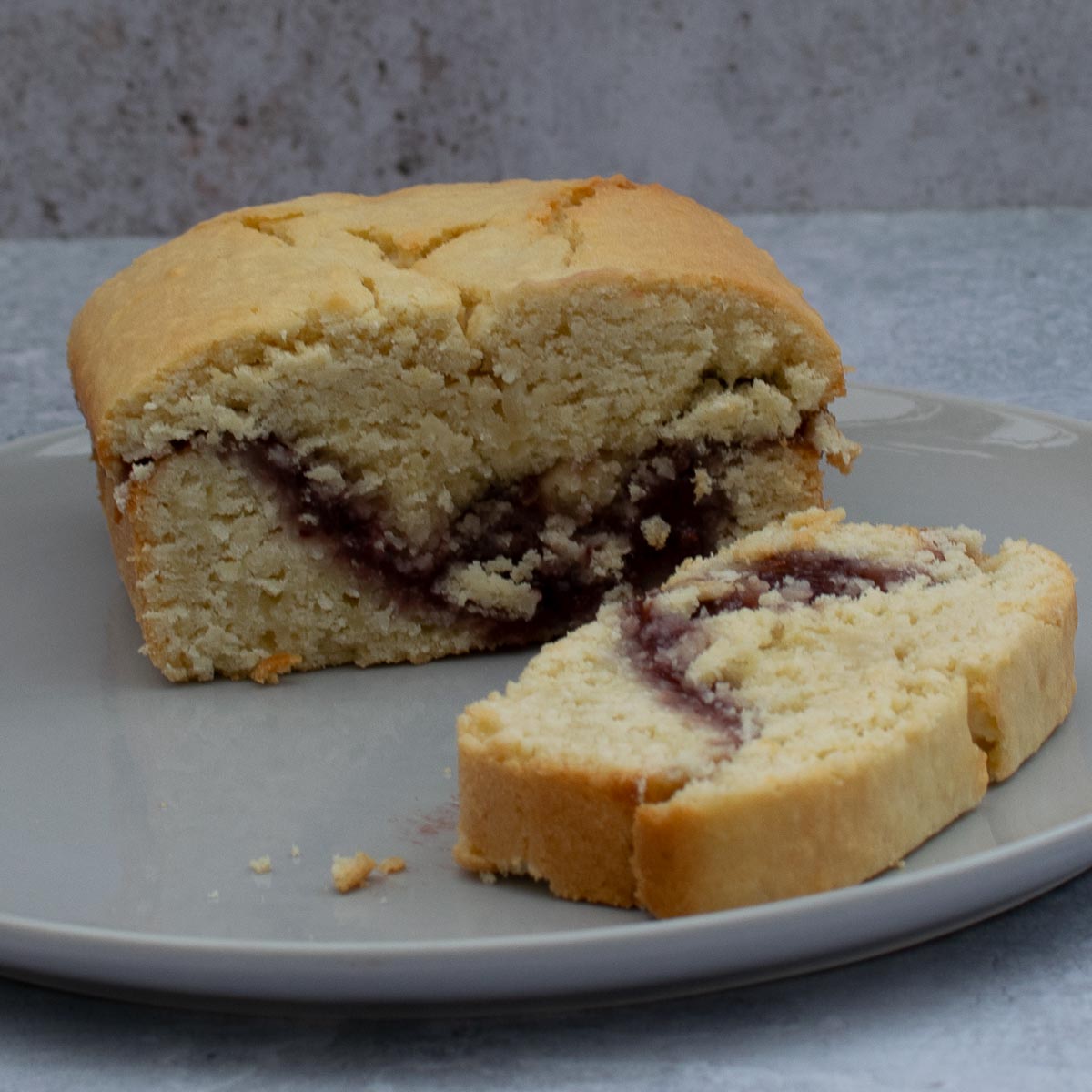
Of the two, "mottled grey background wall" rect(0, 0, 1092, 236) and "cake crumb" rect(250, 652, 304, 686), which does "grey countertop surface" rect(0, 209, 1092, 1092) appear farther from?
"mottled grey background wall" rect(0, 0, 1092, 236)

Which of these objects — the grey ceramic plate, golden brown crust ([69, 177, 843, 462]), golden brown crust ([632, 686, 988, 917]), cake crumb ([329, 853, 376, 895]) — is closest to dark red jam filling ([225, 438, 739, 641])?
the grey ceramic plate

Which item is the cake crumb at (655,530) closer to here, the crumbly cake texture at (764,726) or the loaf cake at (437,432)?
the loaf cake at (437,432)

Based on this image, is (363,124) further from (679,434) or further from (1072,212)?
(679,434)

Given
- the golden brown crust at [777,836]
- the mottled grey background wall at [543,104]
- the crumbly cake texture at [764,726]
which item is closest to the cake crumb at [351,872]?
the crumbly cake texture at [764,726]

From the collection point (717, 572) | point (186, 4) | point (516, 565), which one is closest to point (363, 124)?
point (186, 4)

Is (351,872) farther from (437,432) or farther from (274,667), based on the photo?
(437,432)

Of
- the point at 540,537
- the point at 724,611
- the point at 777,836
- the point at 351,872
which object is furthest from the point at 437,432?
the point at 777,836

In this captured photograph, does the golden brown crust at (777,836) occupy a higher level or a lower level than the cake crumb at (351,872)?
higher
